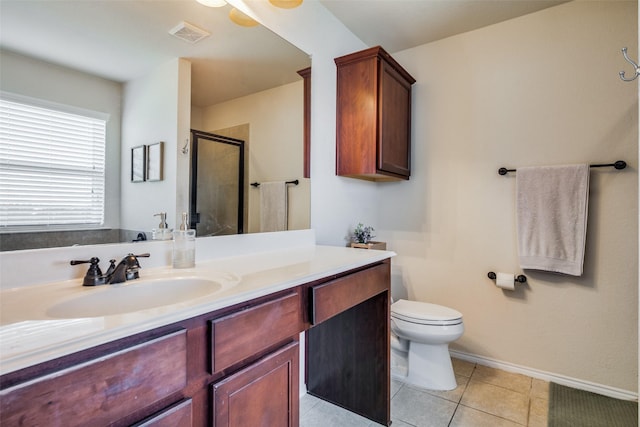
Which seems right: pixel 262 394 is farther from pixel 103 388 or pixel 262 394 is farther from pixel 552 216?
pixel 552 216

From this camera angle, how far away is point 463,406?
5.65ft

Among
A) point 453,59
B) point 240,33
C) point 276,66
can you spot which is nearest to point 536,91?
point 453,59

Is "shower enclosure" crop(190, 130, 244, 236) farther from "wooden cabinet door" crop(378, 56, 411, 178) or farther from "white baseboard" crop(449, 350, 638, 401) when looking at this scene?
"white baseboard" crop(449, 350, 638, 401)

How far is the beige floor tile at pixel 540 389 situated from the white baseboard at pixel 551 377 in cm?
4

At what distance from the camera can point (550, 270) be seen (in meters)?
1.93

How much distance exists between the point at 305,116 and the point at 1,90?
1342 millimetres

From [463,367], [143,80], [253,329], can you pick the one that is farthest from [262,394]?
[463,367]

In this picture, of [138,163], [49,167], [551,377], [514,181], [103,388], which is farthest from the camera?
[514,181]

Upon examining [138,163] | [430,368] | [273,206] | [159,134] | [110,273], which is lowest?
[430,368]

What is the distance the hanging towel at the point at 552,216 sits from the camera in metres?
1.85

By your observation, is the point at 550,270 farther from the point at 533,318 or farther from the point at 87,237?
the point at 87,237

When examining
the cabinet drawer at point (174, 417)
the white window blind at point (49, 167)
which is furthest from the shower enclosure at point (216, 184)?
Answer: the cabinet drawer at point (174, 417)

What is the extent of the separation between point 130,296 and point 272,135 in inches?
43.7

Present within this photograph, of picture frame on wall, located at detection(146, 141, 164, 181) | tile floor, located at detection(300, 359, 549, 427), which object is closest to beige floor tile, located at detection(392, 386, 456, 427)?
tile floor, located at detection(300, 359, 549, 427)
